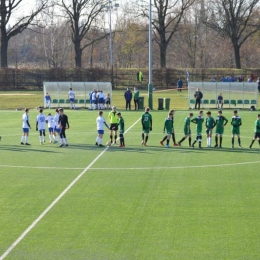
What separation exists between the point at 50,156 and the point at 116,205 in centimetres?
973

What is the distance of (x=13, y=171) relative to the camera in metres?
24.1

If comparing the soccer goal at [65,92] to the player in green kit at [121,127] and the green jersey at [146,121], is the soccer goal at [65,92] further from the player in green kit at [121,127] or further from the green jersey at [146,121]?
the green jersey at [146,121]

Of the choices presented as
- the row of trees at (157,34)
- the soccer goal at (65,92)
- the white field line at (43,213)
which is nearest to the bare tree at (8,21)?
the row of trees at (157,34)

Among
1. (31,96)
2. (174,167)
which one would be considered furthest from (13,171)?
(31,96)

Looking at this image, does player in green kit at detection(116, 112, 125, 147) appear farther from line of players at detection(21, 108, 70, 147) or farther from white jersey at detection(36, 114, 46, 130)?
white jersey at detection(36, 114, 46, 130)

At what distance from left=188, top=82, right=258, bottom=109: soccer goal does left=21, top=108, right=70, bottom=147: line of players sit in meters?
23.2

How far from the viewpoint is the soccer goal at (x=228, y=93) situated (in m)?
52.8

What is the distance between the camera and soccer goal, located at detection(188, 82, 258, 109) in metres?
52.8

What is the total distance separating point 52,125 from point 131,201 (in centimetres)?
1304

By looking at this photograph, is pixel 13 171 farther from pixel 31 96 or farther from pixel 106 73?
pixel 106 73

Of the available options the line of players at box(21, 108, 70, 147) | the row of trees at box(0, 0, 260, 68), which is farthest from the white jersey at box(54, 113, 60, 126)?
the row of trees at box(0, 0, 260, 68)

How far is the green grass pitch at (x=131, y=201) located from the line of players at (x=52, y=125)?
2.72 ft

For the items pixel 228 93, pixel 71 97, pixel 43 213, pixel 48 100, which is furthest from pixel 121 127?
pixel 228 93

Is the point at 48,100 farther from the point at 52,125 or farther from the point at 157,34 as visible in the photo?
the point at 157,34
